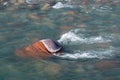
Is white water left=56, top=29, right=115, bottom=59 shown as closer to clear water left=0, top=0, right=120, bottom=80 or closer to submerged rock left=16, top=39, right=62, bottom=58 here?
clear water left=0, top=0, right=120, bottom=80

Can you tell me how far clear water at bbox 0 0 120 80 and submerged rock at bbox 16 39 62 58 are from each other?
0.94 ft

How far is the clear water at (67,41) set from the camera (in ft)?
39.6

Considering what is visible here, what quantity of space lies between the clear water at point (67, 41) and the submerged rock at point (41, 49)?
0.94 ft

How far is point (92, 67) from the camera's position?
488 inches

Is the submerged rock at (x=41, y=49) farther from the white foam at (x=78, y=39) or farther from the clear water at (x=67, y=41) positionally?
the white foam at (x=78, y=39)

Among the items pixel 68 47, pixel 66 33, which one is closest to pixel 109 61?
pixel 68 47

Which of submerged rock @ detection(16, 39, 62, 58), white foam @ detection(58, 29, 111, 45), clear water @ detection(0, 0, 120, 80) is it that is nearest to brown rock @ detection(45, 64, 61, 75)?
clear water @ detection(0, 0, 120, 80)

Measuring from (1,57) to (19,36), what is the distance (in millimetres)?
2073

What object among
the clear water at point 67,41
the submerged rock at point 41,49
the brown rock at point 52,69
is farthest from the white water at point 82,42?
the brown rock at point 52,69

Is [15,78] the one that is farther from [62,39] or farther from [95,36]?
[95,36]

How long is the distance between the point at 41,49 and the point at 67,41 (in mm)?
1537

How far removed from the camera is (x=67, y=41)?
14539 mm

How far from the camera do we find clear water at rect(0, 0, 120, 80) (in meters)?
12.1

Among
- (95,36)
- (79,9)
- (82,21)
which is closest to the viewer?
(95,36)
